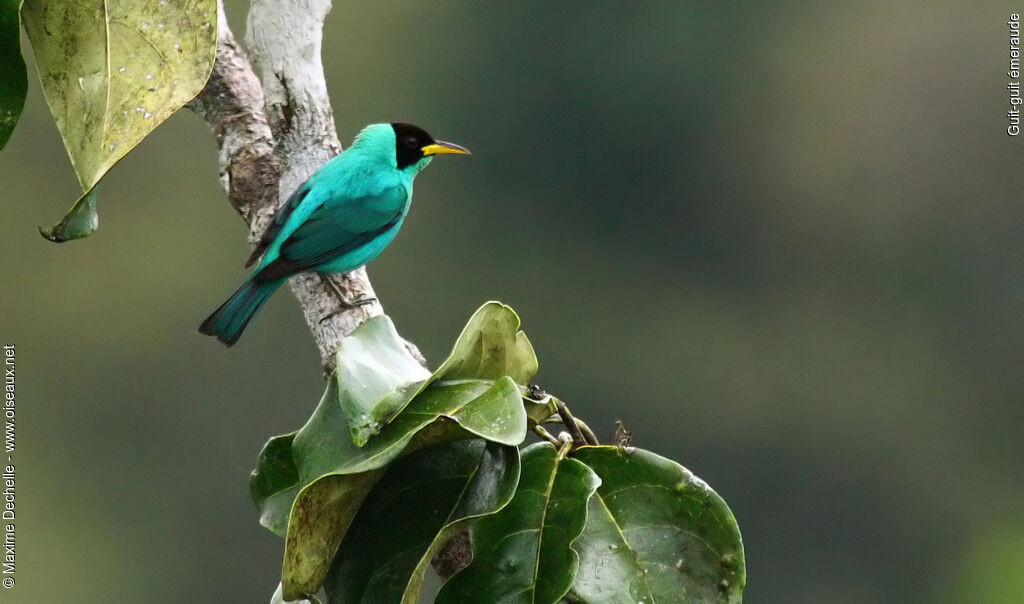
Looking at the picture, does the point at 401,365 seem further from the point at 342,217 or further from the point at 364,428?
Answer: the point at 342,217

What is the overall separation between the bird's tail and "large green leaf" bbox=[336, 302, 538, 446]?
218 centimetres

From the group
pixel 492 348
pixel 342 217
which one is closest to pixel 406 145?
pixel 342 217

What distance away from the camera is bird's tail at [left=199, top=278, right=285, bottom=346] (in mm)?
3842

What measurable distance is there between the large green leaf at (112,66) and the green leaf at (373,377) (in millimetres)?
350

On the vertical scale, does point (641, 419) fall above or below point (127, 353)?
below

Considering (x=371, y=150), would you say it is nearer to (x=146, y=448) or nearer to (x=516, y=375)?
(x=516, y=375)

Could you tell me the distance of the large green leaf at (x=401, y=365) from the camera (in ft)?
5.03

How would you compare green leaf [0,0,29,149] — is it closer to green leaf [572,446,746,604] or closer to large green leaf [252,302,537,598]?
large green leaf [252,302,537,598]

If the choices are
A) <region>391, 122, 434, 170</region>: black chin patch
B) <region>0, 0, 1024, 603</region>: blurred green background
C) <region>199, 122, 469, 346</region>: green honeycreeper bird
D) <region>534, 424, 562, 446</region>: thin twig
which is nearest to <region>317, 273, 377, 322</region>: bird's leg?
<region>199, 122, 469, 346</region>: green honeycreeper bird

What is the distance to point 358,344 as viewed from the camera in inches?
64.4

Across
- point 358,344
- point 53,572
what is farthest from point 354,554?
point 53,572

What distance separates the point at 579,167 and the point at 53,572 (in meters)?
10.8

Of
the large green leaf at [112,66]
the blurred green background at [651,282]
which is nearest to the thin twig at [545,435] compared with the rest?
the large green leaf at [112,66]

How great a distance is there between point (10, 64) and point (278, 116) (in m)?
0.96
